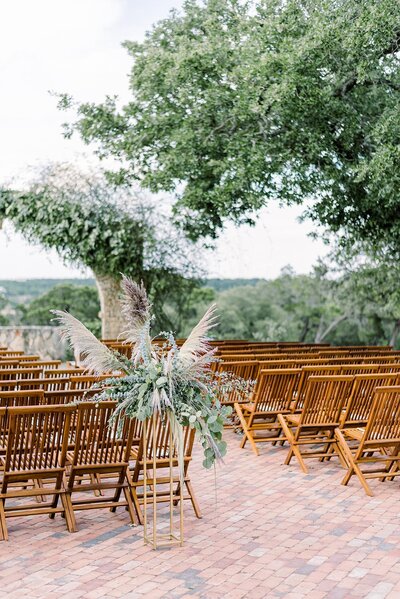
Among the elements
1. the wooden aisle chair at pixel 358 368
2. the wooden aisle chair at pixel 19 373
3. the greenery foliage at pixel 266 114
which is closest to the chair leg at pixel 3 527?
the wooden aisle chair at pixel 19 373

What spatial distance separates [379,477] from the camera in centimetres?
717

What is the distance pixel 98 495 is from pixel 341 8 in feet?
31.1

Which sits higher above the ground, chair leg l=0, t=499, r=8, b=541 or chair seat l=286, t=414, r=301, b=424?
chair seat l=286, t=414, r=301, b=424

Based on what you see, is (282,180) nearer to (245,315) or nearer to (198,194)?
(198,194)

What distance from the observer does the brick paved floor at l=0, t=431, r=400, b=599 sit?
15.4 ft

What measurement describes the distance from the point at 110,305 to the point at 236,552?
45.9 ft

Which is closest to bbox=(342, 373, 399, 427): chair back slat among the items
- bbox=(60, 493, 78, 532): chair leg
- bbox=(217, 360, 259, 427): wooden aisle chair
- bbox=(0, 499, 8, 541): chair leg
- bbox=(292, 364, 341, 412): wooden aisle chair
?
bbox=(292, 364, 341, 412): wooden aisle chair

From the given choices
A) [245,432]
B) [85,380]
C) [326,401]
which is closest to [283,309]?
[245,432]

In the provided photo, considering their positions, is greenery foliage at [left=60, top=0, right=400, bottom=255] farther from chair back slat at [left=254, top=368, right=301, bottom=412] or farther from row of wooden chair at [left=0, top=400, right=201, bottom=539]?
row of wooden chair at [left=0, top=400, right=201, bottom=539]

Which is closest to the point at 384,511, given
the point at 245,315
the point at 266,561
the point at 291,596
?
the point at 266,561

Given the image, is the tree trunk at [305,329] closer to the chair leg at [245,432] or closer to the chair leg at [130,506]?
the chair leg at [245,432]

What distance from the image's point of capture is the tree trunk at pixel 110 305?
19.0 m

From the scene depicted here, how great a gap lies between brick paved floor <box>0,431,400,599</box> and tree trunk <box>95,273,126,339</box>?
1221cm

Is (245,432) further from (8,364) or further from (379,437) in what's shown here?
(8,364)
